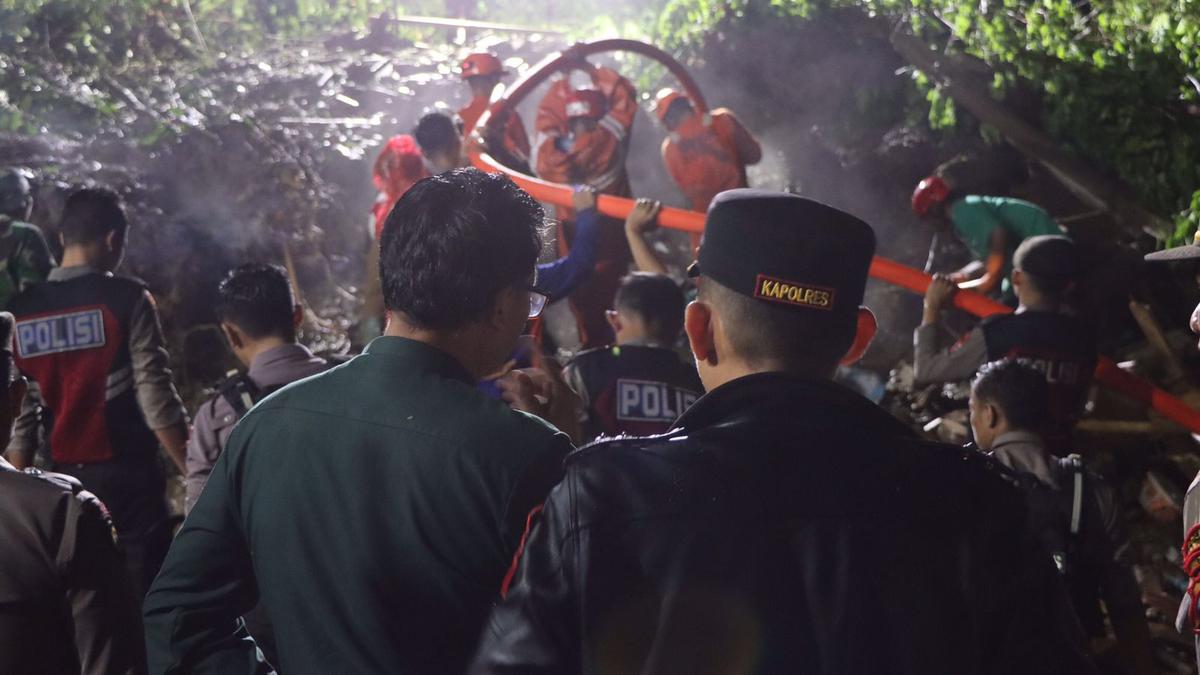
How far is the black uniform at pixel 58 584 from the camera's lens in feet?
7.40

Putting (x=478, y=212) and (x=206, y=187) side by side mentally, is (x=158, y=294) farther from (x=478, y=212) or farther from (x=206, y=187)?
(x=478, y=212)

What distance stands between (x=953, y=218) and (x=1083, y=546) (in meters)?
2.91

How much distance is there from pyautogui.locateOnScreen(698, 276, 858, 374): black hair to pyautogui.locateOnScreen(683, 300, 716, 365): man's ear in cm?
4

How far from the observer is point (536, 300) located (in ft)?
7.03

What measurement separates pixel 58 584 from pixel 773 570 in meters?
1.68

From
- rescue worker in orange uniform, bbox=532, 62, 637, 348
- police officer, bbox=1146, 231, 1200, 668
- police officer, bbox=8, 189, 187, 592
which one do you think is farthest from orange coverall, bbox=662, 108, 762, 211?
police officer, bbox=1146, 231, 1200, 668

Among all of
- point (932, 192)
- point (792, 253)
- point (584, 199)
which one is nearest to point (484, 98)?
point (584, 199)

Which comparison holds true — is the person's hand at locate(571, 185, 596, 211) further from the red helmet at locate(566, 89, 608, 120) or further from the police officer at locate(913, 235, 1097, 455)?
the police officer at locate(913, 235, 1097, 455)

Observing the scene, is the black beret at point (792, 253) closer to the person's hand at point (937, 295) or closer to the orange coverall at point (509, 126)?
the person's hand at point (937, 295)

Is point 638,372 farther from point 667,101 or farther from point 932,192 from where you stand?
point 667,101

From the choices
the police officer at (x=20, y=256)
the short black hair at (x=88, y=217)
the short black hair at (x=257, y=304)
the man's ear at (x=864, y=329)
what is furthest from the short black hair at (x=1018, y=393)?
the police officer at (x=20, y=256)

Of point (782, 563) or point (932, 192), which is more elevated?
point (782, 563)

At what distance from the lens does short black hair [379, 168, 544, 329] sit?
6.25 feet

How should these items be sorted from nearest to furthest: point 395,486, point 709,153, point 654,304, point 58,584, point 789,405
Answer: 1. point 789,405
2. point 395,486
3. point 58,584
4. point 654,304
5. point 709,153
